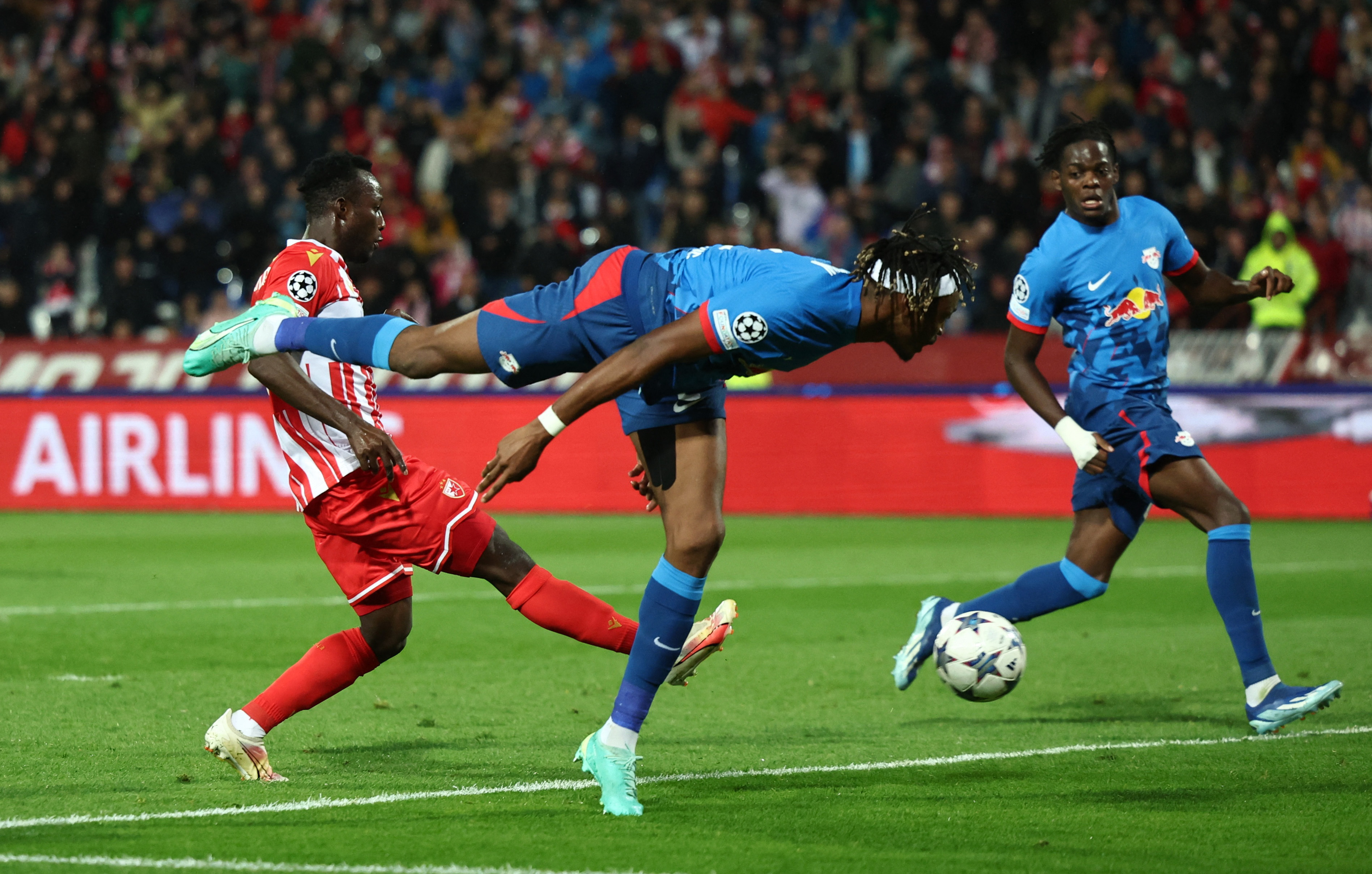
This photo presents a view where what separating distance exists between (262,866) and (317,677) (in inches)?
58.0

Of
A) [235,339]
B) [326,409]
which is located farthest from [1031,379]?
[235,339]

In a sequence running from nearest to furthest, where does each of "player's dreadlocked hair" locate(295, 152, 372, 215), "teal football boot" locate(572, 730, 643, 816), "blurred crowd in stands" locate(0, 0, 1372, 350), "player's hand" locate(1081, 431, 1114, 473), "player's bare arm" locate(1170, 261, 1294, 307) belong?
"teal football boot" locate(572, 730, 643, 816) < "player's dreadlocked hair" locate(295, 152, 372, 215) < "player's hand" locate(1081, 431, 1114, 473) < "player's bare arm" locate(1170, 261, 1294, 307) < "blurred crowd in stands" locate(0, 0, 1372, 350)

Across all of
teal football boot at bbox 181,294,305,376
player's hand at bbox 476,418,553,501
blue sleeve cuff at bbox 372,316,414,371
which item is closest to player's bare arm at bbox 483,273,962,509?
player's hand at bbox 476,418,553,501

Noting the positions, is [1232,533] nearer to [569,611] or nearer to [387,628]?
[569,611]

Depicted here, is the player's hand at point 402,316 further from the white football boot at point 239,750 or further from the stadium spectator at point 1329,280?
the stadium spectator at point 1329,280

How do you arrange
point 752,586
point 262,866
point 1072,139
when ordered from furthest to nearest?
point 752,586 → point 1072,139 → point 262,866

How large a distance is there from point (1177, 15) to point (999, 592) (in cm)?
1433

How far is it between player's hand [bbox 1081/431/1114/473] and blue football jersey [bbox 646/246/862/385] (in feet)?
5.33

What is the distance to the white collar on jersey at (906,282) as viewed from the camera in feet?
16.0

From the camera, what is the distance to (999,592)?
6.94m

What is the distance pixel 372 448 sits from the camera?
533cm

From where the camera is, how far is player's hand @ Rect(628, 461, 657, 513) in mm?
5473

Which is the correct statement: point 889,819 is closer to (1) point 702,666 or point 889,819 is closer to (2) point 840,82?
(1) point 702,666

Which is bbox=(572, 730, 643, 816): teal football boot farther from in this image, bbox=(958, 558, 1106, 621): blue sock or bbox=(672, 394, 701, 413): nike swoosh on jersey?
bbox=(958, 558, 1106, 621): blue sock
